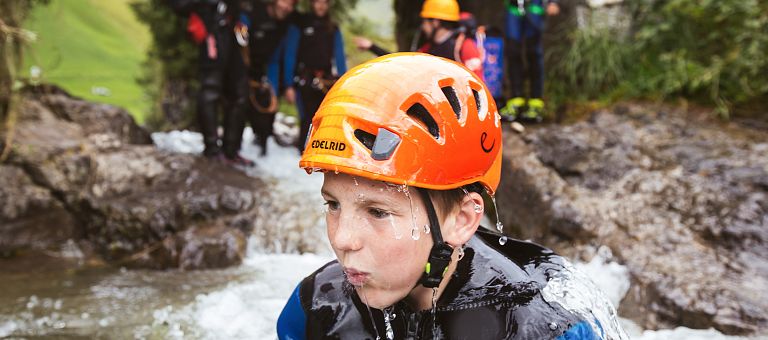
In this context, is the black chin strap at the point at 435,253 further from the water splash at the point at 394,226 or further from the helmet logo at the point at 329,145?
the helmet logo at the point at 329,145

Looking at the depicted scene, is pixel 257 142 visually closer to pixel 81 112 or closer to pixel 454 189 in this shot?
pixel 81 112

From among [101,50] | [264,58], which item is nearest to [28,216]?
[264,58]

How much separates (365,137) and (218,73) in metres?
5.88

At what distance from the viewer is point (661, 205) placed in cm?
544

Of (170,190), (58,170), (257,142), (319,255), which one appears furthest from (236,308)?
(257,142)

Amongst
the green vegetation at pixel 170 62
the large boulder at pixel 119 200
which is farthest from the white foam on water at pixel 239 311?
the green vegetation at pixel 170 62

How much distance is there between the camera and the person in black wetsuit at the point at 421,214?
176 centimetres

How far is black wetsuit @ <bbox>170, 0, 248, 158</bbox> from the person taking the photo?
6.96 metres

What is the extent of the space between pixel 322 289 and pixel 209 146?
18.6 feet

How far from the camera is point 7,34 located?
6695 mm

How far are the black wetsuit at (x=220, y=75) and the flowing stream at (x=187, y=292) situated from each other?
114 cm

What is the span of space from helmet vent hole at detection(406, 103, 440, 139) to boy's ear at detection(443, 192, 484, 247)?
0.72ft

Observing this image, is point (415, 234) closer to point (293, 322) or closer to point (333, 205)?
point (333, 205)

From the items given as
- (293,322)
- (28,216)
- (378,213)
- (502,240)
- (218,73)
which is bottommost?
(28,216)
